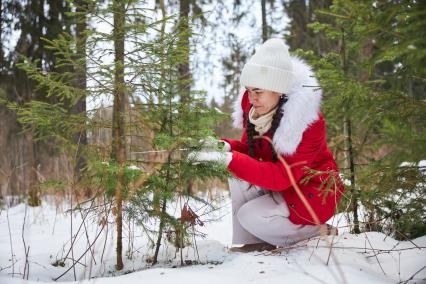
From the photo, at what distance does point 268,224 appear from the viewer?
9.22 ft

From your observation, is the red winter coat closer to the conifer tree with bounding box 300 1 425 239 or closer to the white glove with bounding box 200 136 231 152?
the white glove with bounding box 200 136 231 152

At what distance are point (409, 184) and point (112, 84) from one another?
2.00 metres

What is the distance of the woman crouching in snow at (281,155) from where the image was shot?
8.48 feet

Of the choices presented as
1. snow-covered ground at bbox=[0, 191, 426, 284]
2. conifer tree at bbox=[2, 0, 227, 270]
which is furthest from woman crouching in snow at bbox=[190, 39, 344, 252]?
conifer tree at bbox=[2, 0, 227, 270]

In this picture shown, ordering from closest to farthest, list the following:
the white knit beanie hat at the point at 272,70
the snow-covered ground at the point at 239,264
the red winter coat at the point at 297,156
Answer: the snow-covered ground at the point at 239,264 → the red winter coat at the point at 297,156 → the white knit beanie hat at the point at 272,70

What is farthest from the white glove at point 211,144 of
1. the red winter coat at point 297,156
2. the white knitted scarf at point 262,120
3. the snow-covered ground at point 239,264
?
the white knitted scarf at point 262,120

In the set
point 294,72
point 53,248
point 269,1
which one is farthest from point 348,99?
point 269,1

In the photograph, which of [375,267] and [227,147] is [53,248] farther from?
[375,267]

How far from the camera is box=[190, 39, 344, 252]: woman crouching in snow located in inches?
102

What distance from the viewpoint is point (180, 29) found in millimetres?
2619

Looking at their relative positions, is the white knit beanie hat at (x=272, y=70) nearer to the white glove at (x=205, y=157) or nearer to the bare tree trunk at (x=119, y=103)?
the white glove at (x=205, y=157)

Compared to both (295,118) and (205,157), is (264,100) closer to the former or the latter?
(295,118)

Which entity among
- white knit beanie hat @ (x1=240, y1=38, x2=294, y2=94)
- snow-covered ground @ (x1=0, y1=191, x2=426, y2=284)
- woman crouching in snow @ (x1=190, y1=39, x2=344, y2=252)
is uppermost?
white knit beanie hat @ (x1=240, y1=38, x2=294, y2=94)

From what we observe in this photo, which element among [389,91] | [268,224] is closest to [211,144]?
[268,224]
